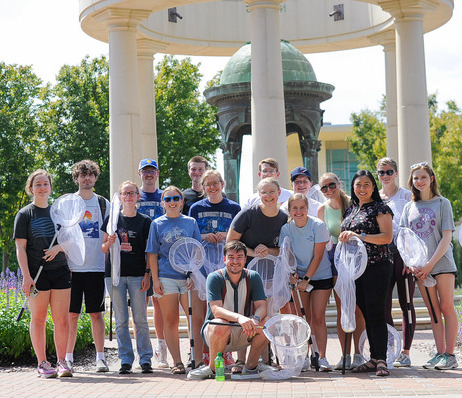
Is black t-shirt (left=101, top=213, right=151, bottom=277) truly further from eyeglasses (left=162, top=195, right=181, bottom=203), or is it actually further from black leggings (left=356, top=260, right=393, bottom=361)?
black leggings (left=356, top=260, right=393, bottom=361)

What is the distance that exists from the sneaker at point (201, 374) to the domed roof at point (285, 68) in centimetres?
1050

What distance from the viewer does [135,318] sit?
9734mm

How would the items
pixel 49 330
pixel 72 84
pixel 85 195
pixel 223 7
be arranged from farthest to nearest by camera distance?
pixel 72 84 < pixel 223 7 < pixel 49 330 < pixel 85 195

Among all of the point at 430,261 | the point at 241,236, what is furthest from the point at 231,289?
the point at 430,261

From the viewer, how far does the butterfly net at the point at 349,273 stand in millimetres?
8781

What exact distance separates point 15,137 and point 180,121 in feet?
25.8

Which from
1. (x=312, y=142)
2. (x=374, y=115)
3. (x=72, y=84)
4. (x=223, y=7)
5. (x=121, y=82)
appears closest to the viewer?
(x=121, y=82)

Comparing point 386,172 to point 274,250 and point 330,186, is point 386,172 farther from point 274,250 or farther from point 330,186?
point 274,250

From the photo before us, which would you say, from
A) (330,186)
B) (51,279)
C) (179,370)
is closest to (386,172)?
(330,186)

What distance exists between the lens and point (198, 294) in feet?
31.4

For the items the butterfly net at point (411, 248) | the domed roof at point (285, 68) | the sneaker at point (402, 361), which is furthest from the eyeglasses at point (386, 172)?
the domed roof at point (285, 68)

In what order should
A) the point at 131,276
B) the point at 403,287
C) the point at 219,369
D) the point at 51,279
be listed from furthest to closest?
the point at 403,287
the point at 131,276
the point at 51,279
the point at 219,369

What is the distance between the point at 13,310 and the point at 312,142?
8.81 m

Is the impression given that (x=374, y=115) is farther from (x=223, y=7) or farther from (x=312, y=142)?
(x=312, y=142)
